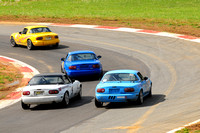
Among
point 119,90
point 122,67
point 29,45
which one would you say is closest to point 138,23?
point 29,45

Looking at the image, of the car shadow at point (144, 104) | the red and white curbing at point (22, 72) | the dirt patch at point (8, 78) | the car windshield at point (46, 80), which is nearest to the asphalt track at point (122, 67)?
the car shadow at point (144, 104)

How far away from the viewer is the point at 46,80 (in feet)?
55.3

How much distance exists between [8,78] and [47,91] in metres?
7.69

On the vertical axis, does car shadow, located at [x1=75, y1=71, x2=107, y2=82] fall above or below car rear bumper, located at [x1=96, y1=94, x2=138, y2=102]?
below

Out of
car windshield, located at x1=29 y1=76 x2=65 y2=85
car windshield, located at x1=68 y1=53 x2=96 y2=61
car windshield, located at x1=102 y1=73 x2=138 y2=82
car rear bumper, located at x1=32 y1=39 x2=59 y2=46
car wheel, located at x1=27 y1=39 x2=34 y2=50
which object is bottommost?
car wheel, located at x1=27 y1=39 x2=34 y2=50

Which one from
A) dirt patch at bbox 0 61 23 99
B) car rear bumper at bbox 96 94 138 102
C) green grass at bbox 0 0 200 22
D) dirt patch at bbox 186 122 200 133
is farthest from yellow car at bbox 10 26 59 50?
dirt patch at bbox 186 122 200 133

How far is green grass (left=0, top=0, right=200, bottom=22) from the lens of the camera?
4541 centimetres

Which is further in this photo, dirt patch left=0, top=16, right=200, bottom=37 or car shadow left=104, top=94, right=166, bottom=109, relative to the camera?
dirt patch left=0, top=16, right=200, bottom=37

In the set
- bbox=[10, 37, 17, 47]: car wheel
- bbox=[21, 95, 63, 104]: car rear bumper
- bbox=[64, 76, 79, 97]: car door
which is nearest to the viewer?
bbox=[21, 95, 63, 104]: car rear bumper

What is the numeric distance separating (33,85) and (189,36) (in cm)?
1965

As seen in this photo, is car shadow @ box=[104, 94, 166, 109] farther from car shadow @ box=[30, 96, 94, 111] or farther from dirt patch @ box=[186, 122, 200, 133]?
dirt patch @ box=[186, 122, 200, 133]

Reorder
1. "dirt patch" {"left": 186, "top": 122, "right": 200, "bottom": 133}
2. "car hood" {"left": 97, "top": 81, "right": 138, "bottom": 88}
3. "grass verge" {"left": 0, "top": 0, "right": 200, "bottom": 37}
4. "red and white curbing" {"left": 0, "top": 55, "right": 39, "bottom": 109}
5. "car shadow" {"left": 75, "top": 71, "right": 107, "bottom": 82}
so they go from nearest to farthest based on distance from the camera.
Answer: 1. "dirt patch" {"left": 186, "top": 122, "right": 200, "bottom": 133}
2. "car hood" {"left": 97, "top": 81, "right": 138, "bottom": 88}
3. "red and white curbing" {"left": 0, "top": 55, "right": 39, "bottom": 109}
4. "car shadow" {"left": 75, "top": 71, "right": 107, "bottom": 82}
5. "grass verge" {"left": 0, "top": 0, "right": 200, "bottom": 37}

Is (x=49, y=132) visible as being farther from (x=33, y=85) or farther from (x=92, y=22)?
(x=92, y=22)

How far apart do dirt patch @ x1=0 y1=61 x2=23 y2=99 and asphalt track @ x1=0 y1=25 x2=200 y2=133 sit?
1.40 metres
